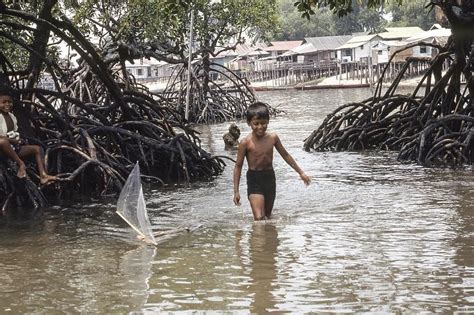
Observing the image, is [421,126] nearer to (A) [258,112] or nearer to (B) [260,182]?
(B) [260,182]

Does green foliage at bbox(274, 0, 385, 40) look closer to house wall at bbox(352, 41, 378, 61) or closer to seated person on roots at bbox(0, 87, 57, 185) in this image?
house wall at bbox(352, 41, 378, 61)

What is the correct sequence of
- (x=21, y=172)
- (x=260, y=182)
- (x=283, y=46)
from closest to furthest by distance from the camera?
(x=260, y=182), (x=21, y=172), (x=283, y=46)

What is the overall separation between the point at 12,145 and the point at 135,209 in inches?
91.8

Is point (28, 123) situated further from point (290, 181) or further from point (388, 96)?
point (388, 96)

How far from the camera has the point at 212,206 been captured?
807 centimetres

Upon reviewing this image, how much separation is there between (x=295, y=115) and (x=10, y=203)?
17.7 meters

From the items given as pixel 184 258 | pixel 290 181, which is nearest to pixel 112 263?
pixel 184 258

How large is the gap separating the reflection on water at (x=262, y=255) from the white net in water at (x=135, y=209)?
0.43 ft

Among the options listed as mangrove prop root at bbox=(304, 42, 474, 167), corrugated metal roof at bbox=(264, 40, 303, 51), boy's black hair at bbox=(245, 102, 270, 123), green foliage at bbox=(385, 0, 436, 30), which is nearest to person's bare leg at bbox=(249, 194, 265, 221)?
boy's black hair at bbox=(245, 102, 270, 123)

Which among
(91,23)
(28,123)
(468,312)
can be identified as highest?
(91,23)

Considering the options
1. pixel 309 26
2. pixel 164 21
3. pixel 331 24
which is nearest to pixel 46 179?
pixel 164 21

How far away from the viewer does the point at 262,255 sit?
5.66 m

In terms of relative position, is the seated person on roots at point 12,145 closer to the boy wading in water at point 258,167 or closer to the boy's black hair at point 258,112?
the boy wading in water at point 258,167

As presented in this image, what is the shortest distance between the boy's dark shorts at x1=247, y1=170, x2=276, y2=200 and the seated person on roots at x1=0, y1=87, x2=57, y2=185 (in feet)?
7.73
